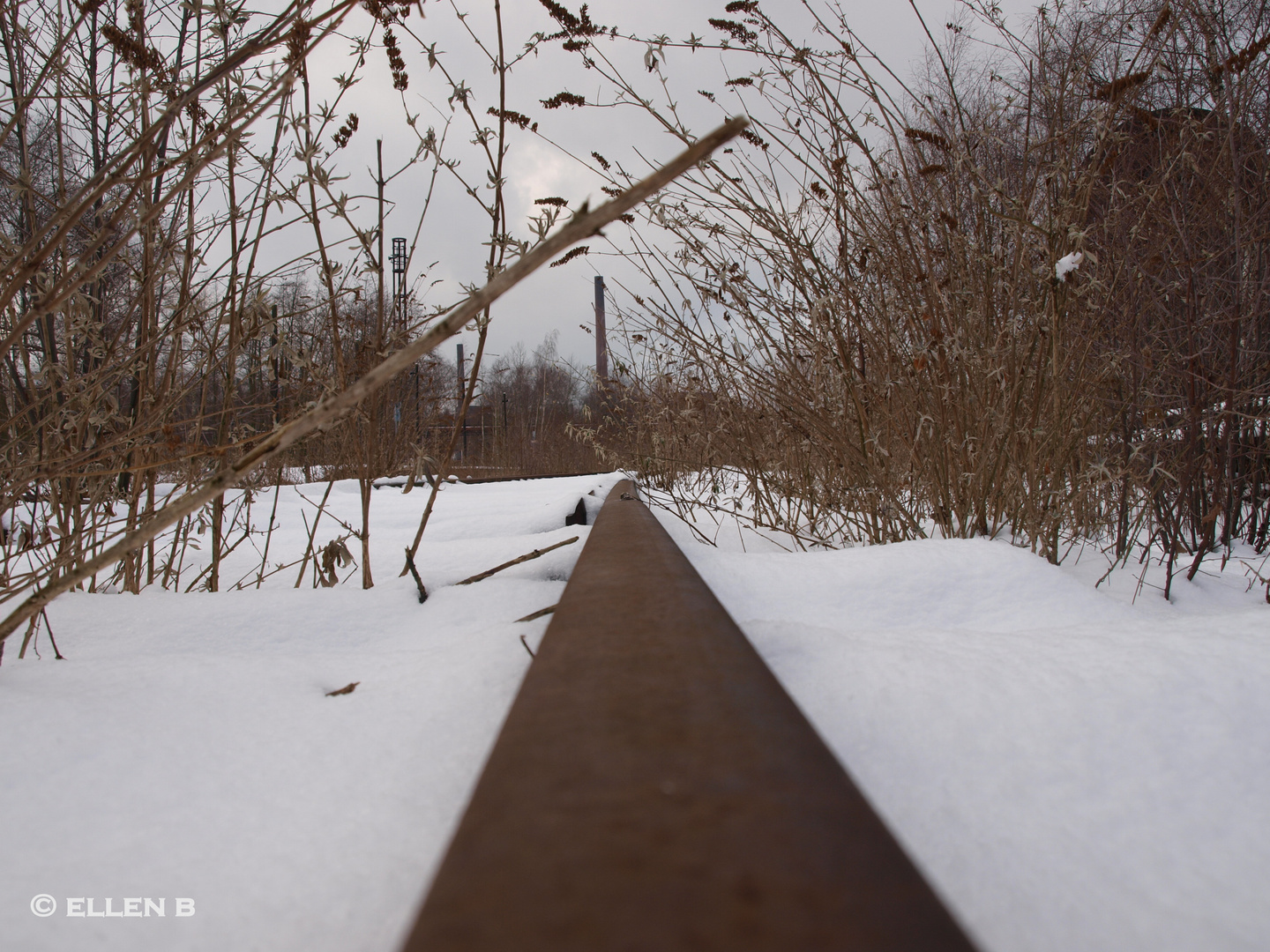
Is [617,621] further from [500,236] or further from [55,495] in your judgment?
[55,495]

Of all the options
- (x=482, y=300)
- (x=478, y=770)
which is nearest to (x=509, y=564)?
(x=478, y=770)

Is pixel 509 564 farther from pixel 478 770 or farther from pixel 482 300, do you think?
pixel 482 300

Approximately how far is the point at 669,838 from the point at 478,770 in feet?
1.47

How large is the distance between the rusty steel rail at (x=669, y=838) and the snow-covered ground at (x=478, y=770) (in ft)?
0.61

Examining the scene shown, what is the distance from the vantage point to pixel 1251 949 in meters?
0.46

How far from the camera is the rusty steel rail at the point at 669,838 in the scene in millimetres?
303

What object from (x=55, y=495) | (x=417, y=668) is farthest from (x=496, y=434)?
(x=417, y=668)

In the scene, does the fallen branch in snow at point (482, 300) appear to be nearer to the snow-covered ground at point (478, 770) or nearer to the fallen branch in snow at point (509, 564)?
the snow-covered ground at point (478, 770)

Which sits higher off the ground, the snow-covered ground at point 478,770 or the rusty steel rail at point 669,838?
the rusty steel rail at point 669,838

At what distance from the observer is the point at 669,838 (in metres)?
0.36

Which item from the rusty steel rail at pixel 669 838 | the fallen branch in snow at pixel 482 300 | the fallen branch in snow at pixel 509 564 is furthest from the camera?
the fallen branch in snow at pixel 509 564

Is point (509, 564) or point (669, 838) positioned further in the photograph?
point (509, 564)

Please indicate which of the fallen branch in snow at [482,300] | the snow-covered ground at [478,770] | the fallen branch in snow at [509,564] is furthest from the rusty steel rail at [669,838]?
the fallen branch in snow at [509,564]

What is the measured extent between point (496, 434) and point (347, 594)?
595 inches
